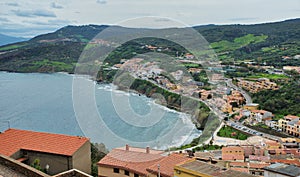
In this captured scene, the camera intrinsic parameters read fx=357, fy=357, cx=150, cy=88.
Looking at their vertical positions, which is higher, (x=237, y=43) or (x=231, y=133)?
(x=237, y=43)

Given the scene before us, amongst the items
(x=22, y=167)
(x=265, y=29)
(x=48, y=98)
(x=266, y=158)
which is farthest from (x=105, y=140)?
(x=265, y=29)

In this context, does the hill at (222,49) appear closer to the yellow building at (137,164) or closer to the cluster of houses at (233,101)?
the cluster of houses at (233,101)

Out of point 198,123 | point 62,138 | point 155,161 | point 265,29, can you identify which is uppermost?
point 265,29

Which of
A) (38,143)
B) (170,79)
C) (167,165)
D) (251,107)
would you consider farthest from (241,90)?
(38,143)

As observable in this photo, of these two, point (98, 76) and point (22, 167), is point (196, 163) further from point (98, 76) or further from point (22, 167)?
point (98, 76)

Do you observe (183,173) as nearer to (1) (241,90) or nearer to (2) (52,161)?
(2) (52,161)

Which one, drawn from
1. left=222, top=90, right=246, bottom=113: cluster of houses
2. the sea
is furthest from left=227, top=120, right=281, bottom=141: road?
left=222, top=90, right=246, bottom=113: cluster of houses

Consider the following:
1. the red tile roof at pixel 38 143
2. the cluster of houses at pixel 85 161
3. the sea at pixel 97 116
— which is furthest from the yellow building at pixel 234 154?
the red tile roof at pixel 38 143
